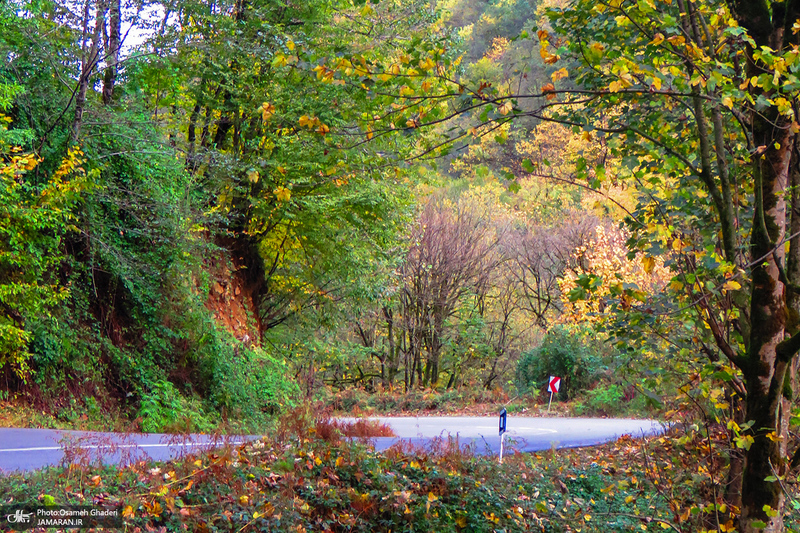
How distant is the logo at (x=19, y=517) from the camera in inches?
195

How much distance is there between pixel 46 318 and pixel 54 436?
3.66 m

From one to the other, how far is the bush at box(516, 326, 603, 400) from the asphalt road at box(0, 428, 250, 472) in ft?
61.4

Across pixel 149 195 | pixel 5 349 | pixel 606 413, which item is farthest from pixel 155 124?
pixel 606 413

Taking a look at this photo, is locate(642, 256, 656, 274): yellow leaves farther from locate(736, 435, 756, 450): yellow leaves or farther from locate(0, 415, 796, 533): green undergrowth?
locate(0, 415, 796, 533): green undergrowth

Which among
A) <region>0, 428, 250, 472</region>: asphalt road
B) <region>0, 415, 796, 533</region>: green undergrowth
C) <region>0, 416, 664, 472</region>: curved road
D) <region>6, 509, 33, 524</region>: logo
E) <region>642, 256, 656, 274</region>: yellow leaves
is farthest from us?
<region>0, 416, 664, 472</region>: curved road

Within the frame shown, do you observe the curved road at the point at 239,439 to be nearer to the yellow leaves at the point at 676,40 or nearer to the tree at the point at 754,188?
the tree at the point at 754,188

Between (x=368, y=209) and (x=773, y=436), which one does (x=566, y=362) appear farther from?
(x=773, y=436)

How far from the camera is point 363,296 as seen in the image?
1944cm

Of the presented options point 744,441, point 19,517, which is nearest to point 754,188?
point 744,441

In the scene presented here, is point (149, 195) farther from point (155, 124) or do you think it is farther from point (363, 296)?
point (363, 296)

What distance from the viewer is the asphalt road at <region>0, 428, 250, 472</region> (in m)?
7.11

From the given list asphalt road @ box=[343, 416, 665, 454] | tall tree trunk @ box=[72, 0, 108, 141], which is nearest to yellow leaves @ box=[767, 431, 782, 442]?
asphalt road @ box=[343, 416, 665, 454]

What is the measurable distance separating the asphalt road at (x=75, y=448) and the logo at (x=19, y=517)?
1460mm

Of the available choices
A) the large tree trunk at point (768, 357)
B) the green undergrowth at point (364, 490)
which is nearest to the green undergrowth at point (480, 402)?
the green undergrowth at point (364, 490)
